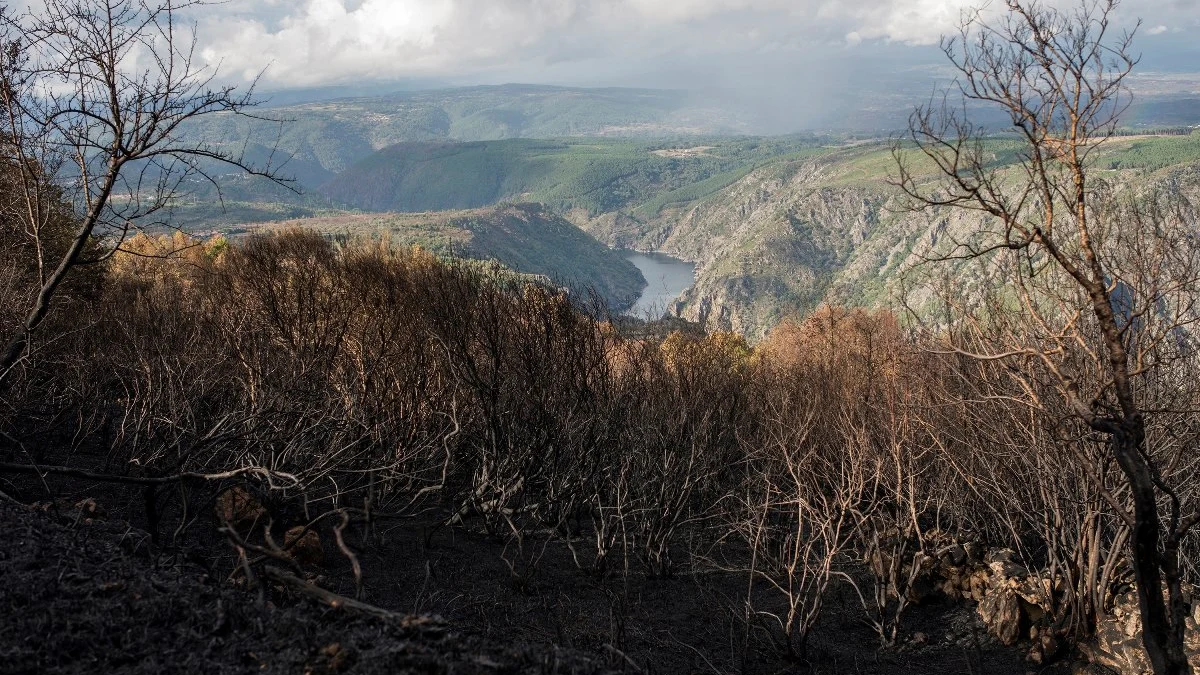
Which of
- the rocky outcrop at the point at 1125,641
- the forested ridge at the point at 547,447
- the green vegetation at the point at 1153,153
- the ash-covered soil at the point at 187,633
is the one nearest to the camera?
the ash-covered soil at the point at 187,633

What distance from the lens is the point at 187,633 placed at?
4586 mm

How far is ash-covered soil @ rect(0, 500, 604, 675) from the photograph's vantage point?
4320 mm

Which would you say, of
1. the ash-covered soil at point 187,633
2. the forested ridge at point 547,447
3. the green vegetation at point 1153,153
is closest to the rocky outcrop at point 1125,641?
the forested ridge at point 547,447

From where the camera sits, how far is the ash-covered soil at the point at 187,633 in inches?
170

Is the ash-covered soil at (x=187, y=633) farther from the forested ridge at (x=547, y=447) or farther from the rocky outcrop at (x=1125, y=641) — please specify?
the rocky outcrop at (x=1125, y=641)

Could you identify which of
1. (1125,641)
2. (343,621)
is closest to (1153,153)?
(1125,641)

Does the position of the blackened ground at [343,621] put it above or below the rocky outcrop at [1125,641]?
above

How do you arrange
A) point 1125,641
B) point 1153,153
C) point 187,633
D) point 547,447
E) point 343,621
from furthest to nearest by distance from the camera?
point 1153,153 < point 547,447 < point 1125,641 < point 343,621 < point 187,633

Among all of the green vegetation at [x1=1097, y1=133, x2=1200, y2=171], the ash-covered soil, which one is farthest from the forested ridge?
the green vegetation at [x1=1097, y1=133, x2=1200, y2=171]

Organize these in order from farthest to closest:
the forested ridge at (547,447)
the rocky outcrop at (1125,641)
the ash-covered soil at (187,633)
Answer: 1. the rocky outcrop at (1125,641)
2. the forested ridge at (547,447)
3. the ash-covered soil at (187,633)

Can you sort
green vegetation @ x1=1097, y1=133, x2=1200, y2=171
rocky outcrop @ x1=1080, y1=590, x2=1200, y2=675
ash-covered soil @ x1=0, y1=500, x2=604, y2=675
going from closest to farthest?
ash-covered soil @ x1=0, y1=500, x2=604, y2=675
rocky outcrop @ x1=1080, y1=590, x2=1200, y2=675
green vegetation @ x1=1097, y1=133, x2=1200, y2=171

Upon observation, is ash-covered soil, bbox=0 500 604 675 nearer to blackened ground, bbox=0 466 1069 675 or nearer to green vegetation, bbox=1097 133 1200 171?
blackened ground, bbox=0 466 1069 675

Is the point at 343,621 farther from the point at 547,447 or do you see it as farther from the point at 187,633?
the point at 547,447

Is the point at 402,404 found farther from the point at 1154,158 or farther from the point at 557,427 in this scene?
the point at 1154,158
